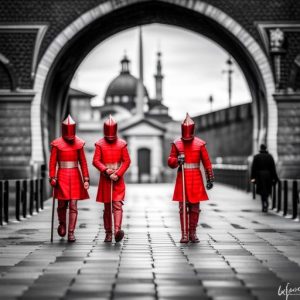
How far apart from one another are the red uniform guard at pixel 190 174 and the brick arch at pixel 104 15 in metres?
16.9

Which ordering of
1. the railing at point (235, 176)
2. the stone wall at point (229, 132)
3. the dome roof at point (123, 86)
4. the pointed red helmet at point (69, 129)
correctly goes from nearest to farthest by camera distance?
1. the pointed red helmet at point (69, 129)
2. the railing at point (235, 176)
3. the stone wall at point (229, 132)
4. the dome roof at point (123, 86)

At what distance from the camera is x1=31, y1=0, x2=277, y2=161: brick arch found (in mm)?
28203

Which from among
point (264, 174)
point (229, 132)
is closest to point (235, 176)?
point (264, 174)

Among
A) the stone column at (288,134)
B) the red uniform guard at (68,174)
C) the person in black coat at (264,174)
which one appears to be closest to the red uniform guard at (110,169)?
the red uniform guard at (68,174)

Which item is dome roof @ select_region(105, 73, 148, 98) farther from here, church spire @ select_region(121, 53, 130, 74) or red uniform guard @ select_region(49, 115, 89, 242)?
red uniform guard @ select_region(49, 115, 89, 242)

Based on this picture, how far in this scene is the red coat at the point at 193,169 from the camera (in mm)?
11562

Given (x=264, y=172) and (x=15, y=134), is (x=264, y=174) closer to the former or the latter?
(x=264, y=172)

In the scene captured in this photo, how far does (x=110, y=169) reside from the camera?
458 inches

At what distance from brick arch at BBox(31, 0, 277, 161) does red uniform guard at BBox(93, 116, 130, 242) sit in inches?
658

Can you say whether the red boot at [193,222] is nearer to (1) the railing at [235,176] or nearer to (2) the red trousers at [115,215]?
(2) the red trousers at [115,215]

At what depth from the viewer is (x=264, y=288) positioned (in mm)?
7465

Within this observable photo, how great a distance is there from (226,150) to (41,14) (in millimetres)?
25559

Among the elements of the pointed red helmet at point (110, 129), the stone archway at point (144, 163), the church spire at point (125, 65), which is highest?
the church spire at point (125, 65)

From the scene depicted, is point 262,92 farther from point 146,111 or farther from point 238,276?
point 146,111
